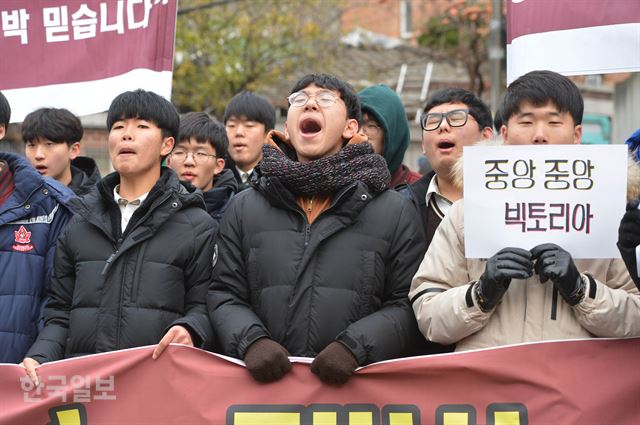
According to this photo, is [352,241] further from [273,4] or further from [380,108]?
[273,4]

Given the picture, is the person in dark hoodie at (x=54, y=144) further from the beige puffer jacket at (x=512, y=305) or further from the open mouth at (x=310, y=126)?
the beige puffer jacket at (x=512, y=305)

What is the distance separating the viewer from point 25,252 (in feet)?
15.5

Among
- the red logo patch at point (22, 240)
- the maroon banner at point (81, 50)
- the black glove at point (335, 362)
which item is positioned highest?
the maroon banner at point (81, 50)

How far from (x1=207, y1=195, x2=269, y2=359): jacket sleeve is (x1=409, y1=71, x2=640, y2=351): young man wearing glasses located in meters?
0.66

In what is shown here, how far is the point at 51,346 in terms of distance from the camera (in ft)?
14.3

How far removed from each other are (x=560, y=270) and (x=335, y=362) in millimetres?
900

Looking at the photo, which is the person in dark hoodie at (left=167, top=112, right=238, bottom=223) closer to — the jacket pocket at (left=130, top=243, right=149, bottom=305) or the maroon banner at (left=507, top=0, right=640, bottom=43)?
the jacket pocket at (left=130, top=243, right=149, bottom=305)

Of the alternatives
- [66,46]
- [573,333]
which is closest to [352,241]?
[573,333]

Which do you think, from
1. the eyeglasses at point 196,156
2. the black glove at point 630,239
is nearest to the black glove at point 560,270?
the black glove at point 630,239

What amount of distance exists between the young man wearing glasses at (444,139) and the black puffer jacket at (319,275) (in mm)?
639

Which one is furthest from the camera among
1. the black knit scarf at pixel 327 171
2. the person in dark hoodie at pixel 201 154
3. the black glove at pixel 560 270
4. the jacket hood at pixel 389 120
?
the person in dark hoodie at pixel 201 154

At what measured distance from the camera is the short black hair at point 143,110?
4.66 meters

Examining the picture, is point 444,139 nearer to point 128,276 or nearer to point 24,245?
point 128,276

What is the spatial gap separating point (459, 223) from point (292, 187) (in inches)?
26.9
